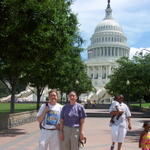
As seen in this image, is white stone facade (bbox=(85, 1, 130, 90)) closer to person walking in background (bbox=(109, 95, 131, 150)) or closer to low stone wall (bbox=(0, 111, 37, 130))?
low stone wall (bbox=(0, 111, 37, 130))

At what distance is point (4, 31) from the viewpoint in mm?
17641

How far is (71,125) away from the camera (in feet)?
28.3

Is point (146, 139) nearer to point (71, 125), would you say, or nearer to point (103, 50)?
point (71, 125)

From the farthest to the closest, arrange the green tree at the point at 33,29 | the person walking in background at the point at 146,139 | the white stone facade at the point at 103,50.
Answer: the white stone facade at the point at 103,50 → the green tree at the point at 33,29 → the person walking in background at the point at 146,139

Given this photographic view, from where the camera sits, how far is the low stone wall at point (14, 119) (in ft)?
68.2

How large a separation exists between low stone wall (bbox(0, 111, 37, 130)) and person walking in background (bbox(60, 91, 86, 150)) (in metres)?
12.5

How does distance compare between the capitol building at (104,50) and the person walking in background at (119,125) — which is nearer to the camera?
the person walking in background at (119,125)

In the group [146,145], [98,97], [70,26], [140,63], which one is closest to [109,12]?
[98,97]

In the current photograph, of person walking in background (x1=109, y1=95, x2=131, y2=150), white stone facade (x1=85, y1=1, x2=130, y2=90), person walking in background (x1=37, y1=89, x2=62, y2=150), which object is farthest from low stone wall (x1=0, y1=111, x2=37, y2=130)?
white stone facade (x1=85, y1=1, x2=130, y2=90)

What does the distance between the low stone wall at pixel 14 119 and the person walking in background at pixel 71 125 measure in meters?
12.5

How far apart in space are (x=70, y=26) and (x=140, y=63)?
31465 mm

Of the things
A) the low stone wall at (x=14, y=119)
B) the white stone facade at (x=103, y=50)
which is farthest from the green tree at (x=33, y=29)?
the white stone facade at (x=103, y=50)

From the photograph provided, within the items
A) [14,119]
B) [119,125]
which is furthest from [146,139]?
[14,119]

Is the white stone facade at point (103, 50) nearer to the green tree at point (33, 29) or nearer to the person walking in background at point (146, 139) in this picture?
the green tree at point (33, 29)
